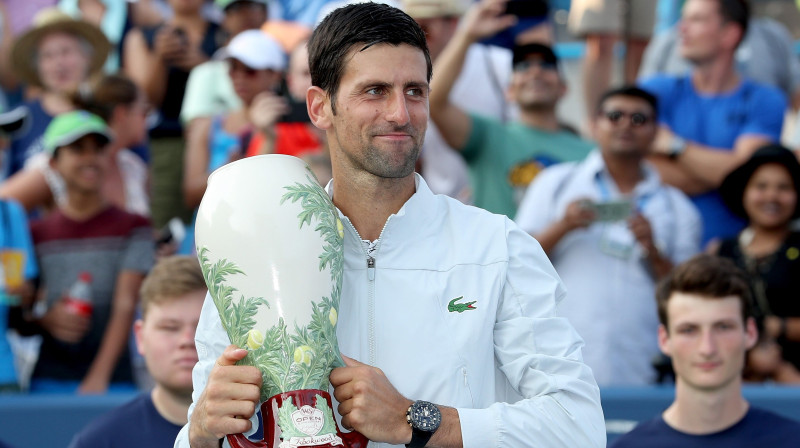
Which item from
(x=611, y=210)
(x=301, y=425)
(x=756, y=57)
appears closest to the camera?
(x=301, y=425)

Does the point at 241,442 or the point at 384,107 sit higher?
the point at 384,107

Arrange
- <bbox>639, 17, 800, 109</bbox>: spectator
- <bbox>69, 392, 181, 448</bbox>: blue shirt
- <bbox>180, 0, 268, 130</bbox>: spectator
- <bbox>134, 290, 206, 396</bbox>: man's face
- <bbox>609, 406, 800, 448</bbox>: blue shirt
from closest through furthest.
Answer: <bbox>69, 392, 181, 448</bbox>: blue shirt → <bbox>134, 290, 206, 396</bbox>: man's face → <bbox>609, 406, 800, 448</bbox>: blue shirt → <bbox>639, 17, 800, 109</bbox>: spectator → <bbox>180, 0, 268, 130</bbox>: spectator

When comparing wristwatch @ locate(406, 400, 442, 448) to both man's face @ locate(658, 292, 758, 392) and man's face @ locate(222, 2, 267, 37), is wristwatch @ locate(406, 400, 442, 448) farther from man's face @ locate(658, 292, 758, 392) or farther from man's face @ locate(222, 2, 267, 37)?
man's face @ locate(222, 2, 267, 37)

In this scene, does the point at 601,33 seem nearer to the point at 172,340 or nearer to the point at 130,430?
the point at 172,340

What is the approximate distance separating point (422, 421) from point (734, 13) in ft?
14.7

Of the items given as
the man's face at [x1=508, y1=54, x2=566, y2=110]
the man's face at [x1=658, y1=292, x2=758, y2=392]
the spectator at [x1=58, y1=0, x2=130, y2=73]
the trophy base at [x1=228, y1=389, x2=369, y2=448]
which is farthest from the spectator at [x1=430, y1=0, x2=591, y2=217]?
the trophy base at [x1=228, y1=389, x2=369, y2=448]

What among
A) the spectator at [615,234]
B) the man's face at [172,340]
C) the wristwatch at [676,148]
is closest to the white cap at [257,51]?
the spectator at [615,234]

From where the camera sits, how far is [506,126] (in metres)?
5.93

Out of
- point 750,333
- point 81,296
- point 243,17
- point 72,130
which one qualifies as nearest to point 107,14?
point 243,17

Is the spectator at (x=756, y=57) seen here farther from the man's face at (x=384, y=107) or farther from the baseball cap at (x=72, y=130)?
the man's face at (x=384, y=107)

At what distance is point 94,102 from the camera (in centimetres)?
652

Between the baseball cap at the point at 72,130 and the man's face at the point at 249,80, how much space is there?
2.75 feet

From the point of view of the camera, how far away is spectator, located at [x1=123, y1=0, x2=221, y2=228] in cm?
680

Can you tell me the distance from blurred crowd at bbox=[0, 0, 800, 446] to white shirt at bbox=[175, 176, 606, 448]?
8.81 ft
